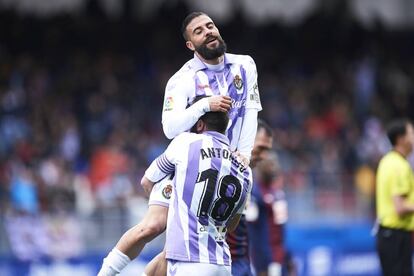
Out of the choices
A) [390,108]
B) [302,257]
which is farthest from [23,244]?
[390,108]

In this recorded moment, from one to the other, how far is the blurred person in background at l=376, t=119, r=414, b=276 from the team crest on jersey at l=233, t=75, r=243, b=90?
2915 millimetres

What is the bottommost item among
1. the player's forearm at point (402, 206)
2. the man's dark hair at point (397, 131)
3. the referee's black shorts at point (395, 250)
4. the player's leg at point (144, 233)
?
the player's leg at point (144, 233)

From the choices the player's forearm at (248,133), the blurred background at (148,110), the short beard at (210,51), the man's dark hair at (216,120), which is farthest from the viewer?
the blurred background at (148,110)

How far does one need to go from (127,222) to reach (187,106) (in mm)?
8899

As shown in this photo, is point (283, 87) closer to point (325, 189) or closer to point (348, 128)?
point (348, 128)

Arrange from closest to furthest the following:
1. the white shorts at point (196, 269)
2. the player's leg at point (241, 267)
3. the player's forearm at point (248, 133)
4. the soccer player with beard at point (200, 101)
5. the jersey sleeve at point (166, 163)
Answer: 1. the white shorts at point (196, 269)
2. the jersey sleeve at point (166, 163)
3. the soccer player with beard at point (200, 101)
4. the player's forearm at point (248, 133)
5. the player's leg at point (241, 267)

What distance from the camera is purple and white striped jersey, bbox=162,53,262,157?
27.7ft

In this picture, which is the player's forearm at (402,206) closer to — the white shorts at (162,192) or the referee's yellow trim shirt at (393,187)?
the referee's yellow trim shirt at (393,187)

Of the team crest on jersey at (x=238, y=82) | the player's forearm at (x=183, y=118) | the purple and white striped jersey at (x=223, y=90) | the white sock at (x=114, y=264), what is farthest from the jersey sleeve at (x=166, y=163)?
the team crest on jersey at (x=238, y=82)

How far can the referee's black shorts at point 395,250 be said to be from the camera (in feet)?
37.2

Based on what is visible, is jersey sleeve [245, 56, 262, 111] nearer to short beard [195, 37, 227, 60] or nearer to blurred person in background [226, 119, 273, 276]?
short beard [195, 37, 227, 60]

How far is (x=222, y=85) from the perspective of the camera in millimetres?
8719

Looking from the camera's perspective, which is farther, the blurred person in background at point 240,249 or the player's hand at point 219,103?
the blurred person in background at point 240,249

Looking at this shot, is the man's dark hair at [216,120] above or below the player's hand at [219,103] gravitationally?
below
